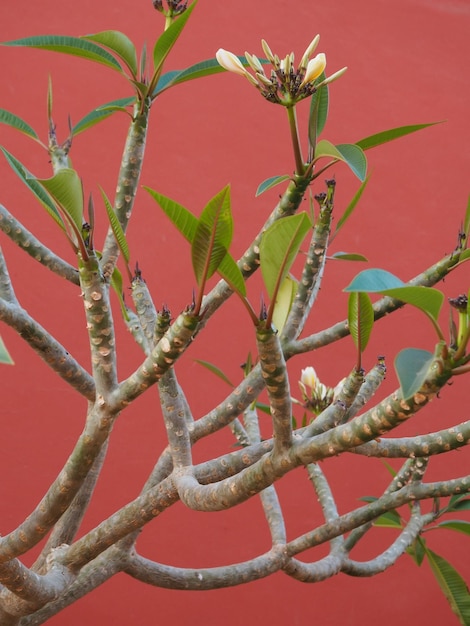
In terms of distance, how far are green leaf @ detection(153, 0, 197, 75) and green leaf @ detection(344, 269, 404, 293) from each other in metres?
0.44

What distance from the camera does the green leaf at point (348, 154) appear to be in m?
0.69

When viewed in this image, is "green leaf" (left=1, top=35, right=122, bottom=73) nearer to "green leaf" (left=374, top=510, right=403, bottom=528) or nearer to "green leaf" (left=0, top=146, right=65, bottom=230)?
"green leaf" (left=0, top=146, right=65, bottom=230)

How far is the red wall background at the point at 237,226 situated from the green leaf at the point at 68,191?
5.21 feet

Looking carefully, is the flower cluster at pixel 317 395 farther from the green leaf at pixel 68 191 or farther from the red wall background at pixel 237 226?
the red wall background at pixel 237 226

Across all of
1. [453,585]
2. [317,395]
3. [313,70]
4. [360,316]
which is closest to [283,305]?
[360,316]

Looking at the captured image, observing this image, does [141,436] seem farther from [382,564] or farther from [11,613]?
[11,613]

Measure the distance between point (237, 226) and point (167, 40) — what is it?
1.59m

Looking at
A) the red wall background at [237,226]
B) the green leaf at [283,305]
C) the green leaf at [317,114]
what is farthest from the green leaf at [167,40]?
the red wall background at [237,226]

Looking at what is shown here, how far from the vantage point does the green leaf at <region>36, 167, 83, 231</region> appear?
1.86ft

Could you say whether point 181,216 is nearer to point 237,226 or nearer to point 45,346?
point 45,346

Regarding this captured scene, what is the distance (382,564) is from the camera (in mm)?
1337

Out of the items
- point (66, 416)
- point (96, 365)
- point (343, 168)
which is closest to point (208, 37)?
point (343, 168)

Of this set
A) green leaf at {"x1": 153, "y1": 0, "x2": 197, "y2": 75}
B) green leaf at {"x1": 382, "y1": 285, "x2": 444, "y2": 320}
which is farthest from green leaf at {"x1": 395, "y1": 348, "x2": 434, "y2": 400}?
green leaf at {"x1": 153, "y1": 0, "x2": 197, "y2": 75}

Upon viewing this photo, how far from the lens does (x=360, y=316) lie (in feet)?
2.33
